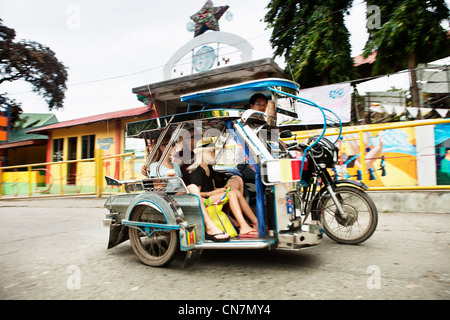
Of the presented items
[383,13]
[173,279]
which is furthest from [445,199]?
[383,13]

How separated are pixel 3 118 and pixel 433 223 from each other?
2271cm

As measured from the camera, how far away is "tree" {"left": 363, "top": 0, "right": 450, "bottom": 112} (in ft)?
27.6

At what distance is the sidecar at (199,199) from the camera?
9.08 feet

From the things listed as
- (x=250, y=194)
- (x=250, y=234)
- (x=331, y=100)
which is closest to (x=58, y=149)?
(x=331, y=100)

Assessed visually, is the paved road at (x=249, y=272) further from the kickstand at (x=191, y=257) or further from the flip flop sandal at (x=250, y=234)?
the flip flop sandal at (x=250, y=234)

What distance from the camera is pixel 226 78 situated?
11.4 m

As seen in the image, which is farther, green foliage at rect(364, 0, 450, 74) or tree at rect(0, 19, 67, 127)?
tree at rect(0, 19, 67, 127)

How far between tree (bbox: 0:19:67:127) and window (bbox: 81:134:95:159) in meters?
6.43

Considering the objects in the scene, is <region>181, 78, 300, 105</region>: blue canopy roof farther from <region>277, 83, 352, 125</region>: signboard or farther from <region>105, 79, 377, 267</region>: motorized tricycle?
<region>277, 83, 352, 125</region>: signboard

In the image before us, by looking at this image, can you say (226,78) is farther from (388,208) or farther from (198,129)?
(198,129)

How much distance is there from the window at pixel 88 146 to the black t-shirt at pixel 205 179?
46.5ft

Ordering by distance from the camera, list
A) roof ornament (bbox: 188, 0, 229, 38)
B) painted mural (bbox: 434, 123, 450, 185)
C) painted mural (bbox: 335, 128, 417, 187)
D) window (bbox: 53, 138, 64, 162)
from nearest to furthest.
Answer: painted mural (bbox: 434, 123, 450, 185)
painted mural (bbox: 335, 128, 417, 187)
roof ornament (bbox: 188, 0, 229, 38)
window (bbox: 53, 138, 64, 162)

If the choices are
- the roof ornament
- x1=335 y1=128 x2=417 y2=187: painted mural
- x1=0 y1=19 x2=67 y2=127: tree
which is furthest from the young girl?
x1=0 y1=19 x2=67 y2=127: tree

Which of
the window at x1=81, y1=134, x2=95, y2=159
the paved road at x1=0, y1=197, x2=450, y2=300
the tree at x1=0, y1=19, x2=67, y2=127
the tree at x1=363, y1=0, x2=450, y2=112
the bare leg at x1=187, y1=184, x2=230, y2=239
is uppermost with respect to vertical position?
the tree at x1=0, y1=19, x2=67, y2=127
